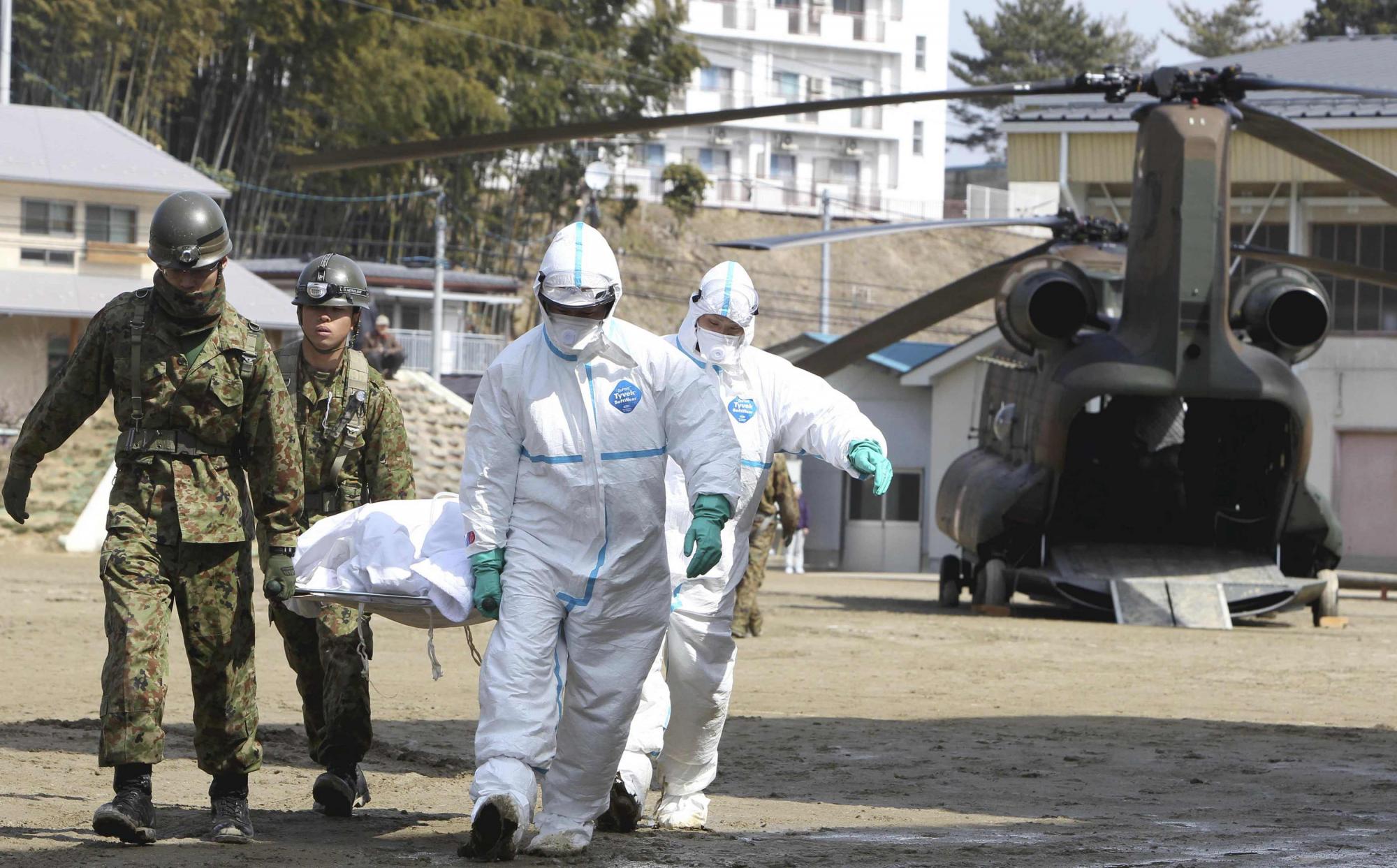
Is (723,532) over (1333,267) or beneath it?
beneath

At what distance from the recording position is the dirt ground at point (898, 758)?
20.1 feet

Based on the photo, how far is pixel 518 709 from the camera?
5805mm

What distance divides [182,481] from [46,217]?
106 feet

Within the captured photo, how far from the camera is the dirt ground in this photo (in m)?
6.12

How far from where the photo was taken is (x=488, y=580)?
5.98m

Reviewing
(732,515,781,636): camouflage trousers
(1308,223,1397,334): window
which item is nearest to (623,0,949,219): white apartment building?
(1308,223,1397,334): window

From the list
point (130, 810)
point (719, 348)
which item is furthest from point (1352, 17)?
point (130, 810)

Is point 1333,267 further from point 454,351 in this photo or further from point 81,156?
point 454,351

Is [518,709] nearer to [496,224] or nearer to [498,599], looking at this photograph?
[498,599]

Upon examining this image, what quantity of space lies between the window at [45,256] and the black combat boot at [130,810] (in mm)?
32383

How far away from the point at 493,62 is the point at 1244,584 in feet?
120

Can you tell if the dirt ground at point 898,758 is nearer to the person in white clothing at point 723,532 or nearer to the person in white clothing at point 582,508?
the person in white clothing at point 723,532

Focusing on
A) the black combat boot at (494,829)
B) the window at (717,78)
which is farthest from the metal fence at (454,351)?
the black combat boot at (494,829)

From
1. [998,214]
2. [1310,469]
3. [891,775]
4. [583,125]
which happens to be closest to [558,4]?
[998,214]
